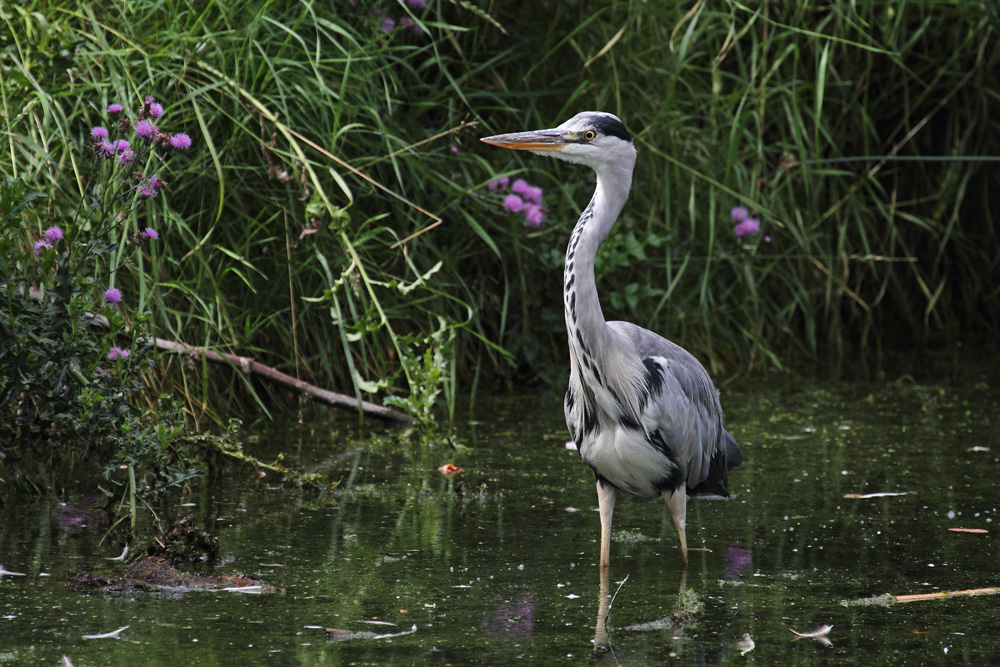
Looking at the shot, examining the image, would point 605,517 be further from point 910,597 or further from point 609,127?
point 609,127

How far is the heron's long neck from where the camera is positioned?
3.58 m

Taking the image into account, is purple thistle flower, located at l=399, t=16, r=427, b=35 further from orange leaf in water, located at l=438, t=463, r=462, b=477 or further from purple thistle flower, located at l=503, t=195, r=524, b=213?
orange leaf in water, located at l=438, t=463, r=462, b=477

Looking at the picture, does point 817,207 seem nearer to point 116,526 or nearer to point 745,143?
point 745,143

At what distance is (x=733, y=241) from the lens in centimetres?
661

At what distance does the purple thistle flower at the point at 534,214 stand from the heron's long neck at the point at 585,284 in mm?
1698

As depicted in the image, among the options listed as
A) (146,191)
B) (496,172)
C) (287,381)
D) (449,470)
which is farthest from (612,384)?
(496,172)

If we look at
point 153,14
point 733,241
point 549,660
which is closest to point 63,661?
point 549,660

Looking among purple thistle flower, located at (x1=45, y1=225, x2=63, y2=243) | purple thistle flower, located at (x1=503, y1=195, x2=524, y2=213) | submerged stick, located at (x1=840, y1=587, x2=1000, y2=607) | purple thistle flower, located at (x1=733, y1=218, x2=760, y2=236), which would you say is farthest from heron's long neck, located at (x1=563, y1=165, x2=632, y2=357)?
purple thistle flower, located at (x1=733, y1=218, x2=760, y2=236)

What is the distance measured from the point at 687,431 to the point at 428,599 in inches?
39.8

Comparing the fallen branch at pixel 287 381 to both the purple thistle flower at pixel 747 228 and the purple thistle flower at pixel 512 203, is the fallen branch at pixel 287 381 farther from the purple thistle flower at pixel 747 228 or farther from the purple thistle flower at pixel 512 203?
the purple thistle flower at pixel 747 228

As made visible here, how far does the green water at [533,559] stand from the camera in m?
2.90

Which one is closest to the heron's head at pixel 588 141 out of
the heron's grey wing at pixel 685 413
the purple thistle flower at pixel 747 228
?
the heron's grey wing at pixel 685 413

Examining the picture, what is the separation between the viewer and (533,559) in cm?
366

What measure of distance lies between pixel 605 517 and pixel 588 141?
1135 millimetres
